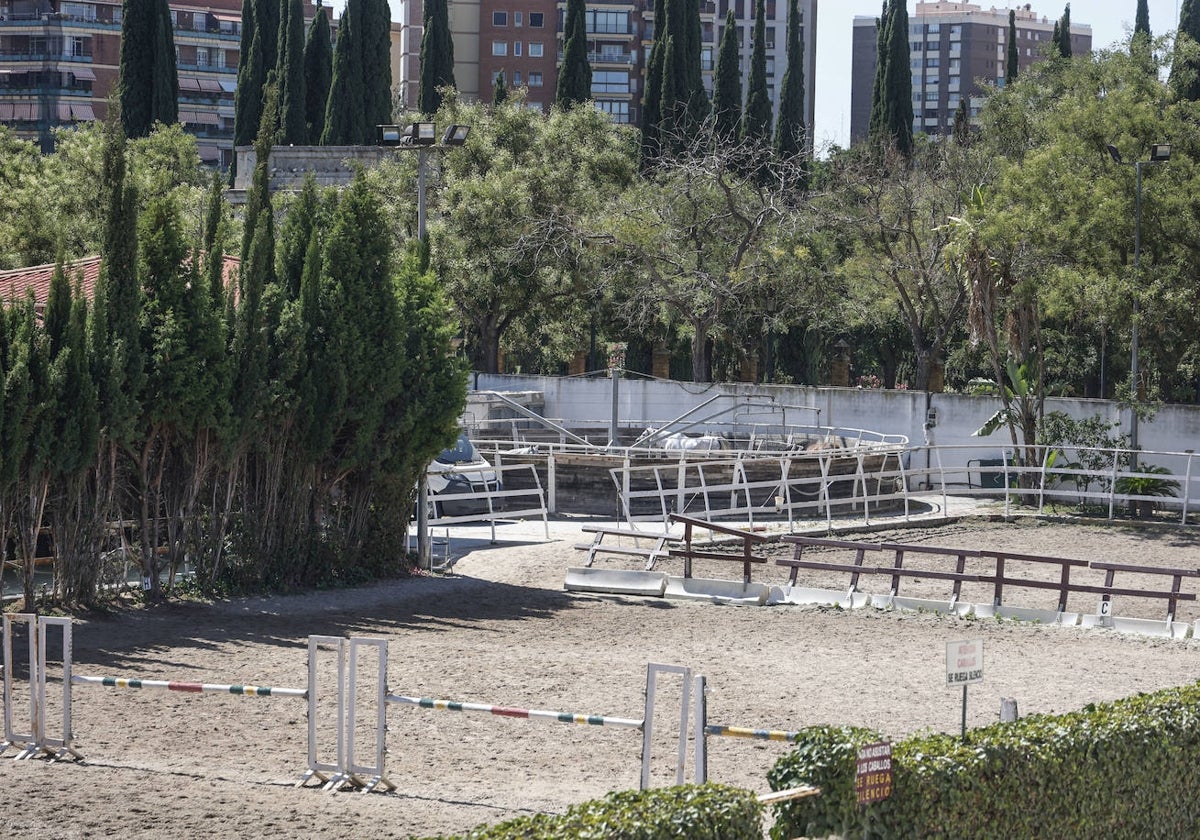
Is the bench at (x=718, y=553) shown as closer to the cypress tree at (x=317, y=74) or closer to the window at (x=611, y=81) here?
the cypress tree at (x=317, y=74)

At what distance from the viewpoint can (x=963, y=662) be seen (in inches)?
355

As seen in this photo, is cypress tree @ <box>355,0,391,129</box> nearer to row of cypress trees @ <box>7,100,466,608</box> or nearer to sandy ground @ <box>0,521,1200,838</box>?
row of cypress trees @ <box>7,100,466,608</box>

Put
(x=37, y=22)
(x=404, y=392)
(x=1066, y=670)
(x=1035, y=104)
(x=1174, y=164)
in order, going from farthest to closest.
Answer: (x=37, y=22) → (x=1035, y=104) → (x=1174, y=164) → (x=404, y=392) → (x=1066, y=670)

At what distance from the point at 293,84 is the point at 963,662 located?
6346 centimetres

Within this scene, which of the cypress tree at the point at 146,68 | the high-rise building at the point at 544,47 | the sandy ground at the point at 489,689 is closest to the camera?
the sandy ground at the point at 489,689

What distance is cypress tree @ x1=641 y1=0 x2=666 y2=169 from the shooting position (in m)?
68.2

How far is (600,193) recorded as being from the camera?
49.3 m

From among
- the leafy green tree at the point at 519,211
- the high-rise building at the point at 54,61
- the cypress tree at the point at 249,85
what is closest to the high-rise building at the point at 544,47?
the high-rise building at the point at 54,61

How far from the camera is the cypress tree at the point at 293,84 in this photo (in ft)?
222

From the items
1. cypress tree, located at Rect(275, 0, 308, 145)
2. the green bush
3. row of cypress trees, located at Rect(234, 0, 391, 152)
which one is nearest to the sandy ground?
the green bush

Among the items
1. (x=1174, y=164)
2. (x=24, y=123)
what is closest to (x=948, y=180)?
(x=1174, y=164)

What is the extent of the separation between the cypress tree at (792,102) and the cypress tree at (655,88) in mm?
5616

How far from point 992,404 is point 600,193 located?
58.6 feet

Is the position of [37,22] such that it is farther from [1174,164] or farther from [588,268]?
[1174,164]
